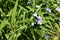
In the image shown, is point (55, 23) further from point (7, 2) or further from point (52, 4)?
point (7, 2)

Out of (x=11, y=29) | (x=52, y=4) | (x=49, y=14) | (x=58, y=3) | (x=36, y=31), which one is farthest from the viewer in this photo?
(x=58, y=3)

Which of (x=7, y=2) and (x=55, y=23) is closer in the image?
(x=7, y=2)

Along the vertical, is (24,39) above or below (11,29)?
below

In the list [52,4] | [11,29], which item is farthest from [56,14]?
[11,29]

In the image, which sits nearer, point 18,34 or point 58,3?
point 18,34

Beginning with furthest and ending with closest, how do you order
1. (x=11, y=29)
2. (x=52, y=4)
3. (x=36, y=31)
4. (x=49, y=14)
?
(x=52, y=4) → (x=49, y=14) → (x=36, y=31) → (x=11, y=29)

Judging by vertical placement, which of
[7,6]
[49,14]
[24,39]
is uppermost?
[7,6]

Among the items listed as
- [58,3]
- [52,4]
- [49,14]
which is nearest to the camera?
[49,14]

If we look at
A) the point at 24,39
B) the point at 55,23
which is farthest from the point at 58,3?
the point at 24,39

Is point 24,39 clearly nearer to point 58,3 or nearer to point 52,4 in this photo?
point 52,4
